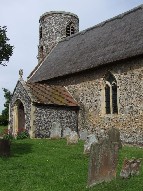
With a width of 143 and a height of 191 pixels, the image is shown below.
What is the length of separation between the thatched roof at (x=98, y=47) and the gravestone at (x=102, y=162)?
31.1ft

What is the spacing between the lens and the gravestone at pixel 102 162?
8.06 m

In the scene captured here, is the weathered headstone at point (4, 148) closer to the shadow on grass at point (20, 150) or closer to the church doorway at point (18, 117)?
the shadow on grass at point (20, 150)

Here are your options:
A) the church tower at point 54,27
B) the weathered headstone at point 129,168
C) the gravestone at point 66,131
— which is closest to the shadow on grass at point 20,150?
the gravestone at point 66,131

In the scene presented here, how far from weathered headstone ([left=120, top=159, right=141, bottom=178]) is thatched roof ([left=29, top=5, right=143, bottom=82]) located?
9289 millimetres

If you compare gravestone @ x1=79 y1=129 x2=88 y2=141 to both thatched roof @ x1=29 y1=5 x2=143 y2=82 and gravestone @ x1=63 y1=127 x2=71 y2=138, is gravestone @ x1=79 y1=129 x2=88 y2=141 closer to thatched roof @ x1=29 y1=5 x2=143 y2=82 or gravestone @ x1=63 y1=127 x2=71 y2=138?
gravestone @ x1=63 y1=127 x2=71 y2=138

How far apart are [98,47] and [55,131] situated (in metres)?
6.49

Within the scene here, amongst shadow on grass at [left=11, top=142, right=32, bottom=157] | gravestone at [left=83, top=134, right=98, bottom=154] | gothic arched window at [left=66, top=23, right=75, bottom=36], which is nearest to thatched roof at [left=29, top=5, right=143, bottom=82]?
gothic arched window at [left=66, top=23, right=75, bottom=36]

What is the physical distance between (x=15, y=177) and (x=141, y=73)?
10.5m

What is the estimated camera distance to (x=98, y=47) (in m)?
21.8

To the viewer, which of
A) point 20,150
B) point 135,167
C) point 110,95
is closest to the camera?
point 135,167

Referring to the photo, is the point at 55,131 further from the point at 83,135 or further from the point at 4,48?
the point at 4,48

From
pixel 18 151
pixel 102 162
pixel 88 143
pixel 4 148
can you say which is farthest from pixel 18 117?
pixel 102 162

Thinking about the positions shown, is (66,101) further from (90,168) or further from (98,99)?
(90,168)

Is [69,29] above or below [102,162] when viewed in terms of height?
above
